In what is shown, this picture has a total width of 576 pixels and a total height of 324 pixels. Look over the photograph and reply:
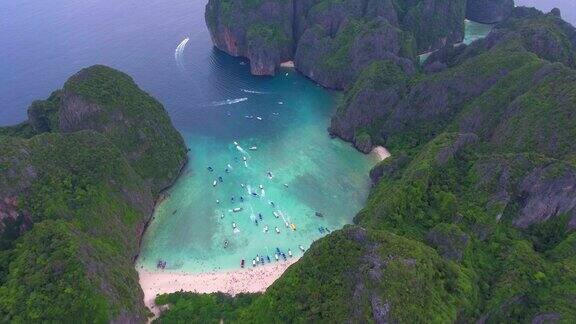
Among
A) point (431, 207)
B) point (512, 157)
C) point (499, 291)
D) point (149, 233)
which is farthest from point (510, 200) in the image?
point (149, 233)

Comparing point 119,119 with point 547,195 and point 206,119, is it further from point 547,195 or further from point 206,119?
point 547,195

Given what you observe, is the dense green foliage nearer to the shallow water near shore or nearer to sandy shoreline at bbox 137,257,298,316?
the shallow water near shore

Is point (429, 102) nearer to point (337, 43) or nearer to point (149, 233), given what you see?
point (337, 43)

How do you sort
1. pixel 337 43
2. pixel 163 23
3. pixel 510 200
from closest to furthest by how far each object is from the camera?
pixel 510 200, pixel 337 43, pixel 163 23

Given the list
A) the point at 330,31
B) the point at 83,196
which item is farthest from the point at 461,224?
the point at 330,31

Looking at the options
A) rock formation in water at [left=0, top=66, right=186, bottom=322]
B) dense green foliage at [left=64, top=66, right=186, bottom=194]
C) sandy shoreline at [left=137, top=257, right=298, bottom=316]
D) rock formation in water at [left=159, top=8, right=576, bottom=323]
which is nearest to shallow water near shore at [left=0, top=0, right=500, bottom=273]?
sandy shoreline at [left=137, top=257, right=298, bottom=316]

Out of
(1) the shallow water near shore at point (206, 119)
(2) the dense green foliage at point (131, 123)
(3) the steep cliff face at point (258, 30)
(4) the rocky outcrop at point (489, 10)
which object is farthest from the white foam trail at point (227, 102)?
(4) the rocky outcrop at point (489, 10)
